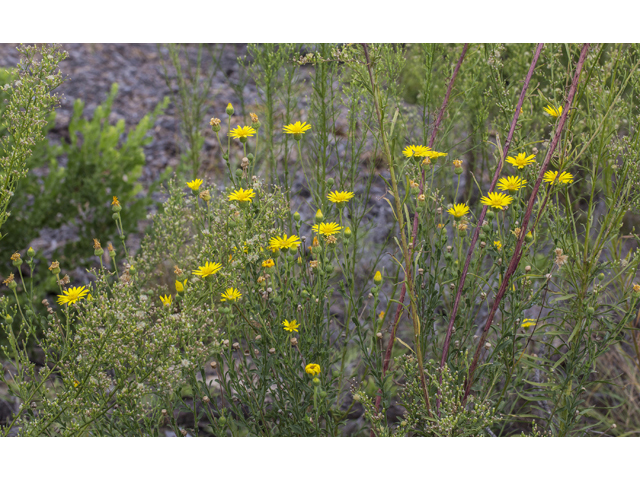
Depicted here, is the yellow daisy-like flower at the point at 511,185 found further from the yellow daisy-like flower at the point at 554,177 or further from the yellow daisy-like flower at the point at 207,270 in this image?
the yellow daisy-like flower at the point at 207,270

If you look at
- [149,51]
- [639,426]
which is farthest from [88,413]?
[149,51]

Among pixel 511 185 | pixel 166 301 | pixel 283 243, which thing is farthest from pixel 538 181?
pixel 166 301

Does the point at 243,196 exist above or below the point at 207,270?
above

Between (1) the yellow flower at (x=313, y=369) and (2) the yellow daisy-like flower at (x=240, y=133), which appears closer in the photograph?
(1) the yellow flower at (x=313, y=369)

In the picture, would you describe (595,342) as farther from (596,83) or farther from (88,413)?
(88,413)

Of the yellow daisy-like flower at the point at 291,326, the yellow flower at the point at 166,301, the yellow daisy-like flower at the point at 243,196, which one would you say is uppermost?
the yellow daisy-like flower at the point at 243,196

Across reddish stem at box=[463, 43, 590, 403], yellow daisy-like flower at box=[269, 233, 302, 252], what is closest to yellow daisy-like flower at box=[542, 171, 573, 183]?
reddish stem at box=[463, 43, 590, 403]

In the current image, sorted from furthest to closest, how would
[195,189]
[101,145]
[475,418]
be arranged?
[101,145], [195,189], [475,418]

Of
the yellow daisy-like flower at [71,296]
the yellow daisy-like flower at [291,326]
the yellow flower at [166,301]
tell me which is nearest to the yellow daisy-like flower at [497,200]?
the yellow daisy-like flower at [291,326]

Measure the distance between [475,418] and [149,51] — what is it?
472 centimetres

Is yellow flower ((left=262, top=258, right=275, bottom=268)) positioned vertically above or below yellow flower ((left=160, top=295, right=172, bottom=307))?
above

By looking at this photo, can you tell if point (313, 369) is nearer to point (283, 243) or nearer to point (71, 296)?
point (283, 243)

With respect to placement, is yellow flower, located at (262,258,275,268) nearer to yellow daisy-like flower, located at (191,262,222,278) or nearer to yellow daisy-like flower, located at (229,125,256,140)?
yellow daisy-like flower, located at (191,262,222,278)

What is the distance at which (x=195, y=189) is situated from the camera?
1.49 m
